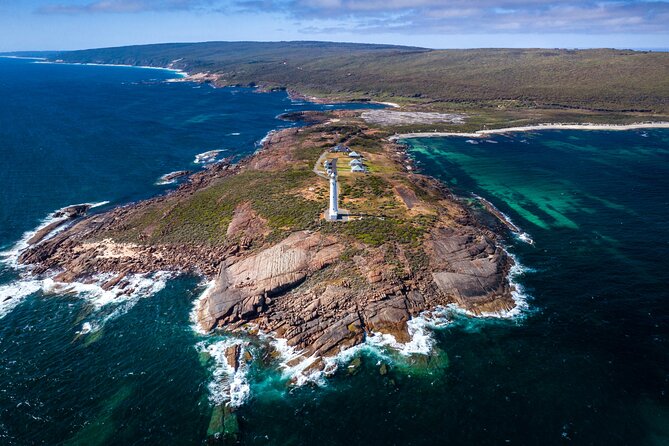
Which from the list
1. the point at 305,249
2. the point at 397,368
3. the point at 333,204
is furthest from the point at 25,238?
the point at 397,368

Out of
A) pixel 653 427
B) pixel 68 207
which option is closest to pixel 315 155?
pixel 68 207

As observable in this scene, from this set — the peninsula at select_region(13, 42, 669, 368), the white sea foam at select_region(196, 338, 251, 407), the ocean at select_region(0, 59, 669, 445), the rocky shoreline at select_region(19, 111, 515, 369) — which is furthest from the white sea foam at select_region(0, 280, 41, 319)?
the white sea foam at select_region(196, 338, 251, 407)

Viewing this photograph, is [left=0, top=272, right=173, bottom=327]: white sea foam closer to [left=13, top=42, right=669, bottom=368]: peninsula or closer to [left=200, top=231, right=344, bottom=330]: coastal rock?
[left=13, top=42, right=669, bottom=368]: peninsula

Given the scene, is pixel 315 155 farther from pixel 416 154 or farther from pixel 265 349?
pixel 265 349

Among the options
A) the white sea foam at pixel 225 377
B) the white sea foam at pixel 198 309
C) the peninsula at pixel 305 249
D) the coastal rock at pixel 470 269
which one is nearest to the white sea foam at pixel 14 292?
the peninsula at pixel 305 249

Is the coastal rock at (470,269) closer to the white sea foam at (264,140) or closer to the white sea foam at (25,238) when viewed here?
the white sea foam at (25,238)

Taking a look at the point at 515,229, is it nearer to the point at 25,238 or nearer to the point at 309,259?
the point at 309,259
